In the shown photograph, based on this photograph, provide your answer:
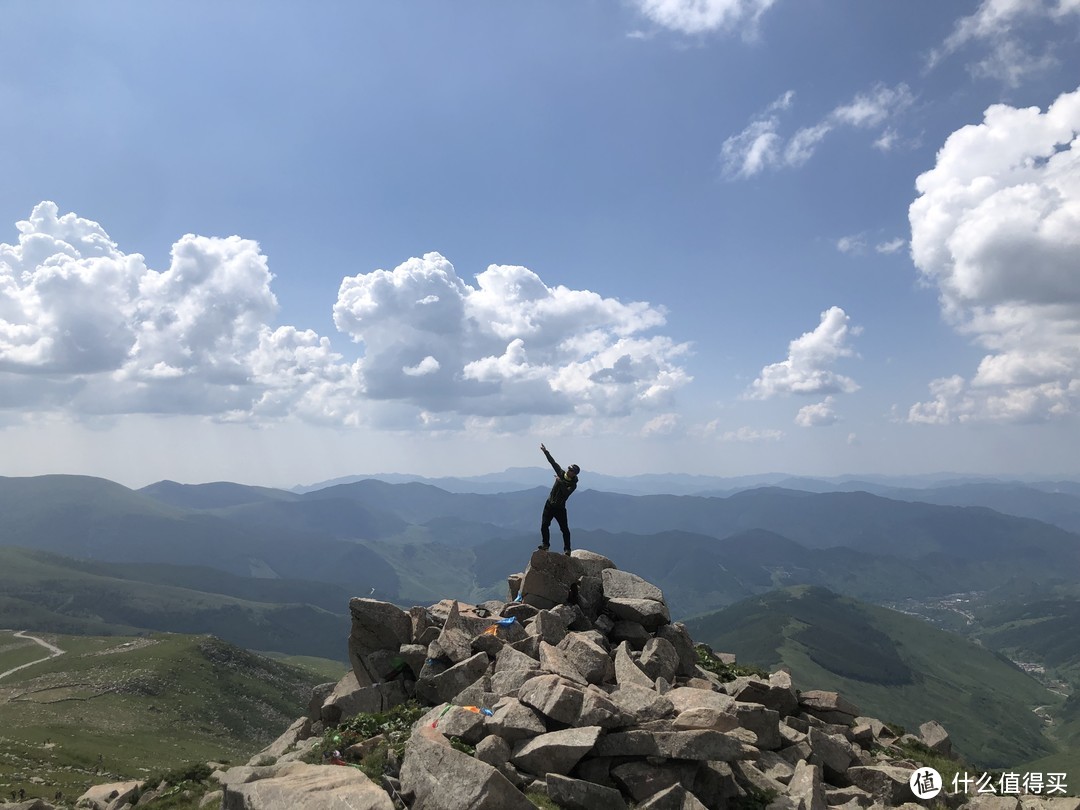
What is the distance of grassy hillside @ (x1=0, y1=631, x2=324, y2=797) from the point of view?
72.7 metres

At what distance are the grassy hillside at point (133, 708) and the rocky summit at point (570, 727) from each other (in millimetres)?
39369

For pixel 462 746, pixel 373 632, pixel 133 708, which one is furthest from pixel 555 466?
pixel 133 708

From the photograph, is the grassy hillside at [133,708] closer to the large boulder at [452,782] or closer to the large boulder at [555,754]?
the large boulder at [452,782]

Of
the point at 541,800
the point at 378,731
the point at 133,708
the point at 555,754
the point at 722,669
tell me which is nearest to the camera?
the point at 541,800

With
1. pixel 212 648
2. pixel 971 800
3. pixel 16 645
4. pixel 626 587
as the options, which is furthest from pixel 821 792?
pixel 16 645

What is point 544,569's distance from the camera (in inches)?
1217

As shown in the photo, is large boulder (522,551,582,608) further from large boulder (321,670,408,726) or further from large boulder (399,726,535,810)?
large boulder (399,726,535,810)

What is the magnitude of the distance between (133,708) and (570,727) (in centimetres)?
15045

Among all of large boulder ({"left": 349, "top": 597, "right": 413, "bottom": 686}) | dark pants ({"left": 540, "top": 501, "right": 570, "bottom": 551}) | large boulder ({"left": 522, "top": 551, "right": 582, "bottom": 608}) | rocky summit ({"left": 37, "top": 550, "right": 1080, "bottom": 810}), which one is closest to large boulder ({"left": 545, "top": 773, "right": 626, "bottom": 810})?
rocky summit ({"left": 37, "top": 550, "right": 1080, "bottom": 810})

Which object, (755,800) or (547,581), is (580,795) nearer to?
(755,800)

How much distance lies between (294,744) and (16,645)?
251462mm

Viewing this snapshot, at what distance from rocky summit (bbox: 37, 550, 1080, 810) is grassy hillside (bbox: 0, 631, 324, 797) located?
39369mm

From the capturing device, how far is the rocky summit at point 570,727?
15.5 meters

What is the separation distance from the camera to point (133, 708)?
4884 inches
